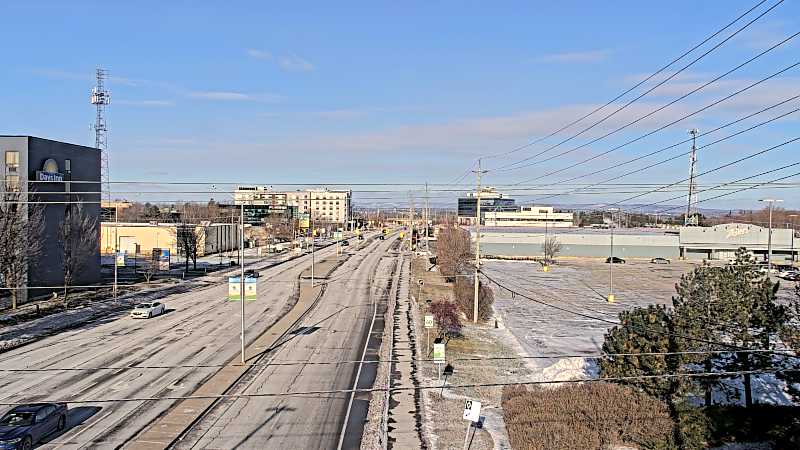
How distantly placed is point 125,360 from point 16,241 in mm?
15661

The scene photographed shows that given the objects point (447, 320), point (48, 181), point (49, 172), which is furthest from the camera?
point (49, 172)

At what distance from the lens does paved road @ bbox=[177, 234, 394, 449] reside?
18438 millimetres

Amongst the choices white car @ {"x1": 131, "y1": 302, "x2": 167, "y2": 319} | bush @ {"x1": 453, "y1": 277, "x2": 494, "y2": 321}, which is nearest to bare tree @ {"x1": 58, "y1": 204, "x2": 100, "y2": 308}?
white car @ {"x1": 131, "y1": 302, "x2": 167, "y2": 319}

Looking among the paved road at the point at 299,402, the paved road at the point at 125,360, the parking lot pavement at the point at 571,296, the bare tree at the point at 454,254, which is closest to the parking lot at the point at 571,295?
the parking lot pavement at the point at 571,296

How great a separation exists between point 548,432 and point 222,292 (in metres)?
37.8

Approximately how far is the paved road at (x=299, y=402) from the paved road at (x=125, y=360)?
2.15 meters

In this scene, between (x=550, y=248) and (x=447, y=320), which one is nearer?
(x=447, y=320)

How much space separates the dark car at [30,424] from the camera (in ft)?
55.1

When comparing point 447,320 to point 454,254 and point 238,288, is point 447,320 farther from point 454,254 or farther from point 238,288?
point 454,254

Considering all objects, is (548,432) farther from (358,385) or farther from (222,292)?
(222,292)

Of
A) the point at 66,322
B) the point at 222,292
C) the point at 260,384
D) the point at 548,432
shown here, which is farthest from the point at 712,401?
the point at 222,292

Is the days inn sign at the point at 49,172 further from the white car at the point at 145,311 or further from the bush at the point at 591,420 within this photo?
the bush at the point at 591,420

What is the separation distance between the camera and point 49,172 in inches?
1816

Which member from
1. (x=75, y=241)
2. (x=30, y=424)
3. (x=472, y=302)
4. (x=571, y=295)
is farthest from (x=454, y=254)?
(x=30, y=424)
